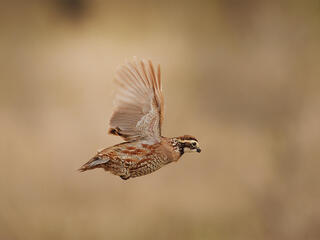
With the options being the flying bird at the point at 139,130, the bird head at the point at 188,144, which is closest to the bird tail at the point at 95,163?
the flying bird at the point at 139,130

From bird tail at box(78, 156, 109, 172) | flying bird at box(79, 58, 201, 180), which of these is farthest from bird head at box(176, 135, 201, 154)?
bird tail at box(78, 156, 109, 172)

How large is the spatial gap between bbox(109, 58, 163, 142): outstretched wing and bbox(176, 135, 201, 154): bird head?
5 centimetres

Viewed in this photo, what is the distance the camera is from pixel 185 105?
1.44m

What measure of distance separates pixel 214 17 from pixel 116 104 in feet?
2.34

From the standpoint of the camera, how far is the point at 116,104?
0.94 metres

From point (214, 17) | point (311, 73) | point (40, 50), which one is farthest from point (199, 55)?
point (40, 50)

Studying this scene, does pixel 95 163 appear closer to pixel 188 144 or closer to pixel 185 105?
pixel 188 144

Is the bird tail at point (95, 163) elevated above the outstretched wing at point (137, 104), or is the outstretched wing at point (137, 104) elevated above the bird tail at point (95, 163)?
the outstretched wing at point (137, 104)

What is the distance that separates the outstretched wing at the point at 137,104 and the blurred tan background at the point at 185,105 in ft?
1.41

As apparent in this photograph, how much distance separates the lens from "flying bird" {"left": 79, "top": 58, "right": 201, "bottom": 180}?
900 mm

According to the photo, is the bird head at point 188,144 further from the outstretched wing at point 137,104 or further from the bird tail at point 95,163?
the bird tail at point 95,163

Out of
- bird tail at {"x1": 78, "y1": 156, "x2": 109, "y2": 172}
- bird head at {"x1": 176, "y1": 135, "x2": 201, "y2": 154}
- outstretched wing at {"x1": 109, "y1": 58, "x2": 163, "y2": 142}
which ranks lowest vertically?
bird tail at {"x1": 78, "y1": 156, "x2": 109, "y2": 172}

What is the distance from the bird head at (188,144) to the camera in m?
0.90

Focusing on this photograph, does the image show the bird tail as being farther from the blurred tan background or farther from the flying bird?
the blurred tan background
